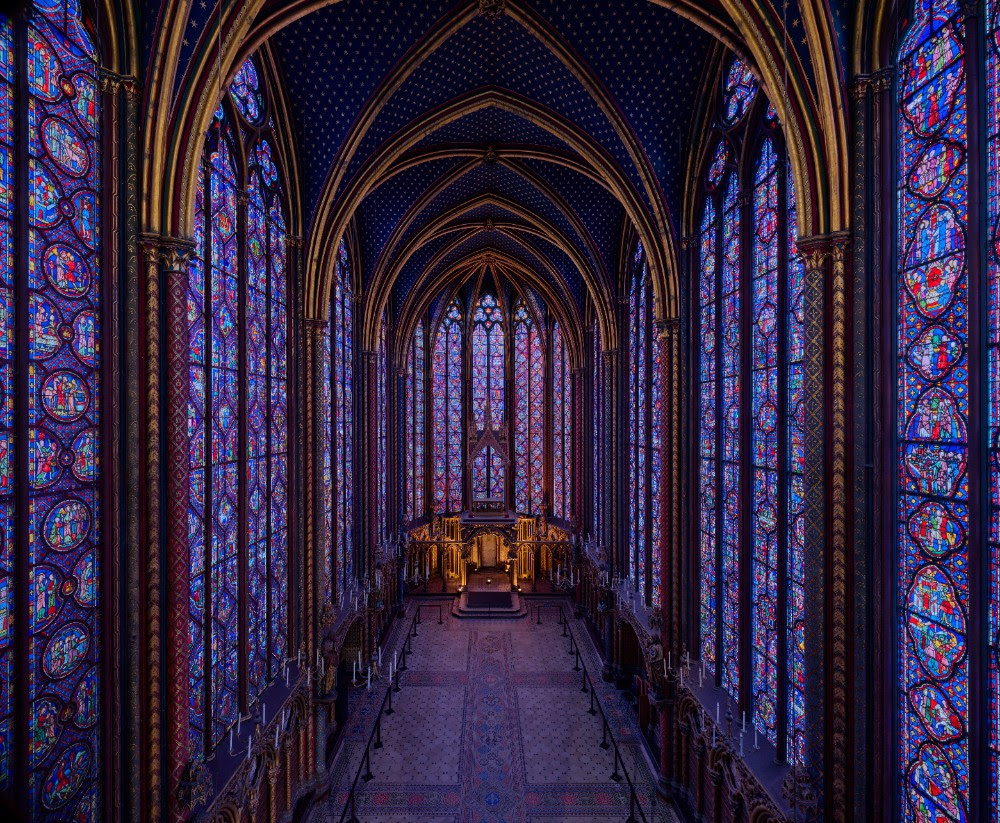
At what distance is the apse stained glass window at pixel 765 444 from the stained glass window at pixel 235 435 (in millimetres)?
8987

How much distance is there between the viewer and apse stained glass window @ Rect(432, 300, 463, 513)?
2931cm

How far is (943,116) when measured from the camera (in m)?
6.12

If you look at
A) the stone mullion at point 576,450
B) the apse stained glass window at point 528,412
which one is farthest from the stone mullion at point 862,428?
the apse stained glass window at point 528,412

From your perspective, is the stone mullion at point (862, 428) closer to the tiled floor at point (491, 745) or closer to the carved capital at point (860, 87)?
the carved capital at point (860, 87)

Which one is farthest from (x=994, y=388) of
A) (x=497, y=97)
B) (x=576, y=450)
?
(x=576, y=450)

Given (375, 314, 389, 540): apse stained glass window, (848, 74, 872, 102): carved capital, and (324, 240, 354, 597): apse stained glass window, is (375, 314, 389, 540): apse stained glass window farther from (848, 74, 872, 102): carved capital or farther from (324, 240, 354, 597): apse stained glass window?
(848, 74, 872, 102): carved capital

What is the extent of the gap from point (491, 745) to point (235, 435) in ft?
34.8

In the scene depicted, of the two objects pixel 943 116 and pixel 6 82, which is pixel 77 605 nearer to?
pixel 6 82

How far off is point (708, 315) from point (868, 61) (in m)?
5.76

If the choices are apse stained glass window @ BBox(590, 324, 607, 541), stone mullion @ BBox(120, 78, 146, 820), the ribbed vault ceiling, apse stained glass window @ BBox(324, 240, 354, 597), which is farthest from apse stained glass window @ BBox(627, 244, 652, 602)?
stone mullion @ BBox(120, 78, 146, 820)

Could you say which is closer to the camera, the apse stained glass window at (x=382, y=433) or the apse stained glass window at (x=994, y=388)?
the apse stained glass window at (x=994, y=388)

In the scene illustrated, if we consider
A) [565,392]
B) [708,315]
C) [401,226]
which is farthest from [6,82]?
[565,392]

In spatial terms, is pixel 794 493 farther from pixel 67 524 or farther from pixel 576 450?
pixel 576 450

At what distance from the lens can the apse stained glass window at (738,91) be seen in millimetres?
10422
